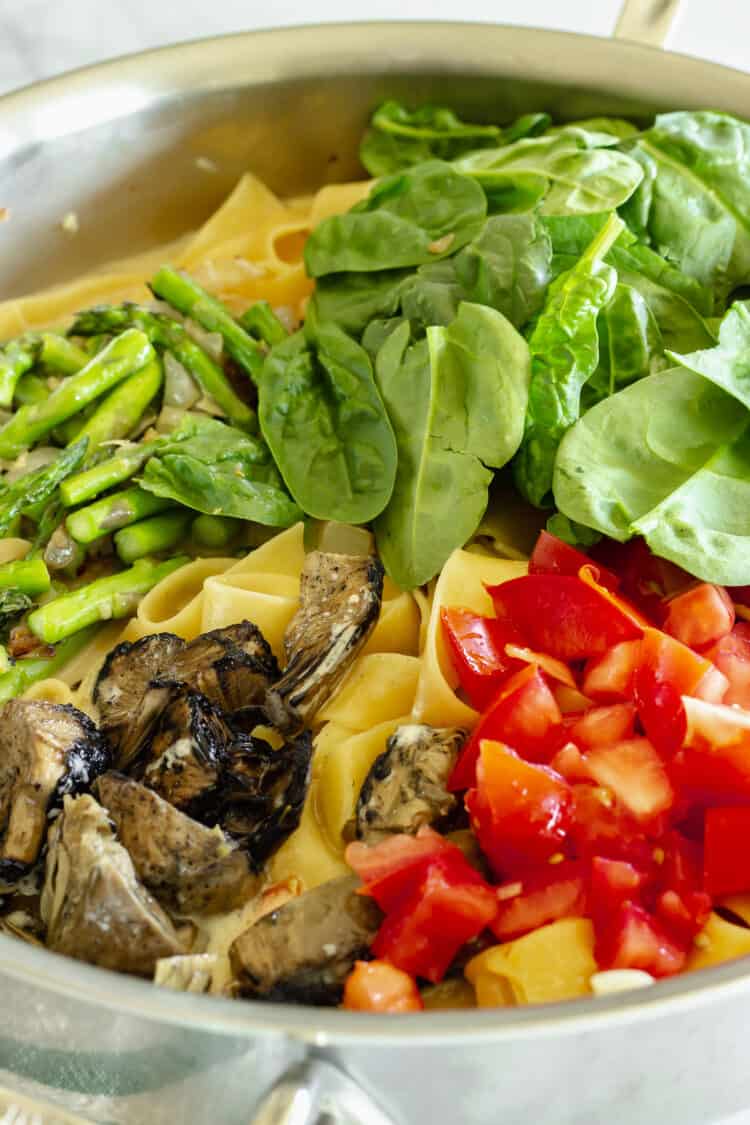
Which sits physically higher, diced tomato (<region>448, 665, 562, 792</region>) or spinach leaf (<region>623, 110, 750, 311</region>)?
spinach leaf (<region>623, 110, 750, 311</region>)

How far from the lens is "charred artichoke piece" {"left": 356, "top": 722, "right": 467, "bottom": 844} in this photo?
278cm

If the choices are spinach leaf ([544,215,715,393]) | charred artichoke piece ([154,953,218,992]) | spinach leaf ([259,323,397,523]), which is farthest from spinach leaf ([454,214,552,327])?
charred artichoke piece ([154,953,218,992])

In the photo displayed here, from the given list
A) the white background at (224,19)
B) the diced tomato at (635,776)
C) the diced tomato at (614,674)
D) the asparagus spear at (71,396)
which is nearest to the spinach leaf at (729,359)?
the diced tomato at (614,674)

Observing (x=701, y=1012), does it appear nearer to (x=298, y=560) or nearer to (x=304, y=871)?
(x=304, y=871)

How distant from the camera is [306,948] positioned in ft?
8.30

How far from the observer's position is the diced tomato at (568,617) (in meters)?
2.94

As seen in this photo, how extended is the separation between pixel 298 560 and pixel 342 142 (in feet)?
6.44

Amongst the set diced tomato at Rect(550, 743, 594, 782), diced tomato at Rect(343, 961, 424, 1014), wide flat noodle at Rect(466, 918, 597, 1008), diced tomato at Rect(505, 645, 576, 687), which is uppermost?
diced tomato at Rect(550, 743, 594, 782)

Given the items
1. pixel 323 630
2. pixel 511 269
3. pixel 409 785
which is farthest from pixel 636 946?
pixel 511 269

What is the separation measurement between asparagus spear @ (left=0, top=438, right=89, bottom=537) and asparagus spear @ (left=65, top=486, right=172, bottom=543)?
0.36 feet

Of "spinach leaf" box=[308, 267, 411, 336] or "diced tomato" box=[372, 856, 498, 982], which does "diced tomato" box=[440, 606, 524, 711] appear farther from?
"spinach leaf" box=[308, 267, 411, 336]

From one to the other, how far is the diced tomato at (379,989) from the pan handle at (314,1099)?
257 mm

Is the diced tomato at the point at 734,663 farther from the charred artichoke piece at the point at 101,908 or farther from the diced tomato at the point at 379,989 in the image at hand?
the charred artichoke piece at the point at 101,908

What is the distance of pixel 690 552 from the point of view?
3018mm
